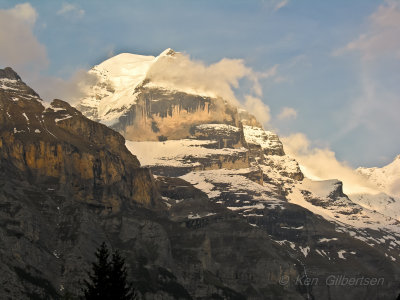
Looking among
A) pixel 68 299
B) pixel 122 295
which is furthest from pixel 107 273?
pixel 68 299

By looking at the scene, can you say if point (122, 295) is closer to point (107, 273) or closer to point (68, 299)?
point (107, 273)

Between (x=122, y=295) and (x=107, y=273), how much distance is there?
3563 mm

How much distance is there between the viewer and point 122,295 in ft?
389

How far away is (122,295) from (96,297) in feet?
9.32

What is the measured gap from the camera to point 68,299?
449 ft

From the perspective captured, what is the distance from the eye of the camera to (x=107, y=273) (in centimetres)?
12081

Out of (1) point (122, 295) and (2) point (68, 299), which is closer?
(1) point (122, 295)

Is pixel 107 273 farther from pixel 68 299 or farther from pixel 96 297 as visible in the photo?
pixel 68 299

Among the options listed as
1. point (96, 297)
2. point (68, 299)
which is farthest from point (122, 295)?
point (68, 299)

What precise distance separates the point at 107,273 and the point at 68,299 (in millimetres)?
17731

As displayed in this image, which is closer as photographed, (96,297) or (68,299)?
(96,297)

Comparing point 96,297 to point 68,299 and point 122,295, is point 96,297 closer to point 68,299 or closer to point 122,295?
point 122,295

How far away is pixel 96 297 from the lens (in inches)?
4624
